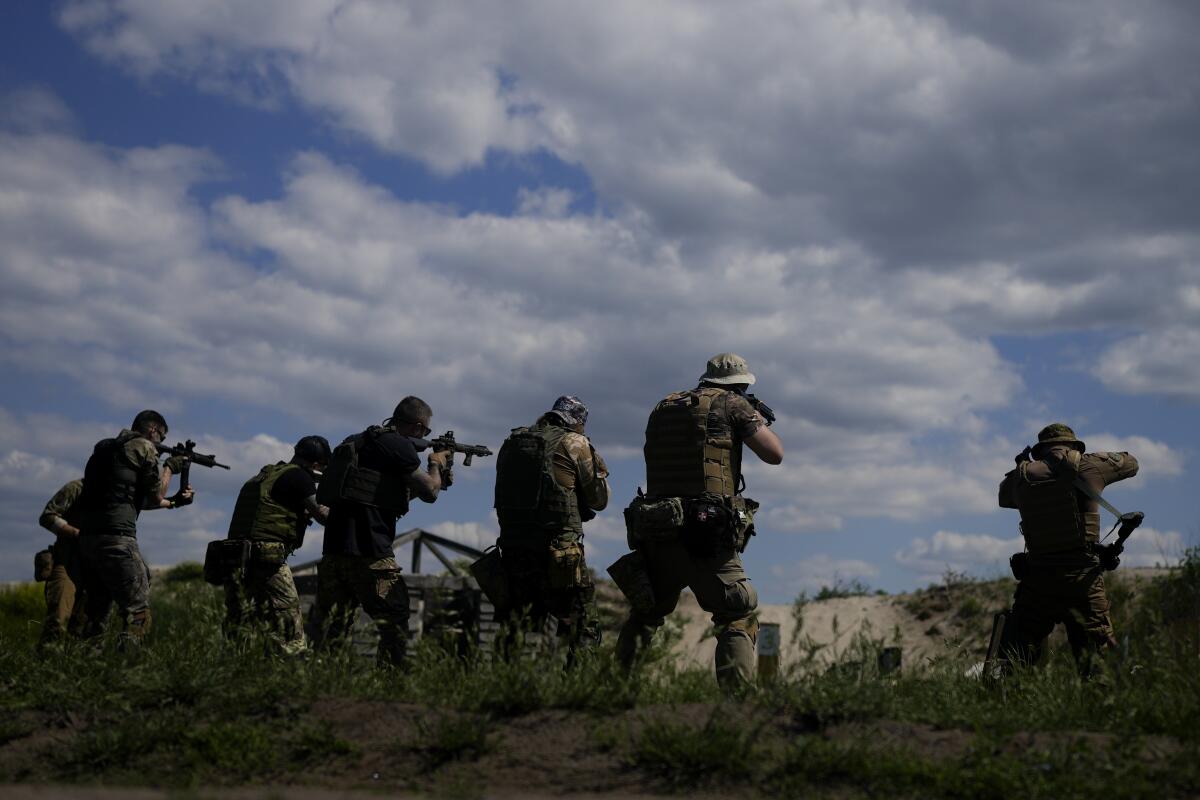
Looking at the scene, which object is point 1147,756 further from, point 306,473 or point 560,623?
point 306,473

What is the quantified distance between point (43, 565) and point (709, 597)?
25.6ft

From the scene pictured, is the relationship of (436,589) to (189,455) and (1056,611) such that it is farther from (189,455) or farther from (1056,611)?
(1056,611)

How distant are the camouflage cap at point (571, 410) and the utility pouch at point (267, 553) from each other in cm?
262

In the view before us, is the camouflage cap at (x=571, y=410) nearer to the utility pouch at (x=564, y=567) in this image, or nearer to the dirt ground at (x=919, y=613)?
the utility pouch at (x=564, y=567)

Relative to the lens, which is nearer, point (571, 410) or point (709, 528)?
point (709, 528)

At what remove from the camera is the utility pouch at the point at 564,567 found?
24.2 ft

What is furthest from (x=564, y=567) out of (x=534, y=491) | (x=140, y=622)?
(x=140, y=622)

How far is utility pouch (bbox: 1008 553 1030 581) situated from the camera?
7.95 meters

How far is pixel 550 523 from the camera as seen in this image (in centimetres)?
744

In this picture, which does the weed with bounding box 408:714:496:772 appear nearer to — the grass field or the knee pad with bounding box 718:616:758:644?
the grass field

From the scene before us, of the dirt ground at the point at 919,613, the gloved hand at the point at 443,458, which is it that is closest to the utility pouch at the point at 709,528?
the gloved hand at the point at 443,458

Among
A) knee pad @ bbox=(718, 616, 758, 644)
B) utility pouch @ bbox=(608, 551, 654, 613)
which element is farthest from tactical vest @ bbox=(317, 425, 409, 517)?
knee pad @ bbox=(718, 616, 758, 644)

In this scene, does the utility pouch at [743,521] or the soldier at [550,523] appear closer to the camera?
the utility pouch at [743,521]

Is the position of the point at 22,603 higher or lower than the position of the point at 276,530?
lower
